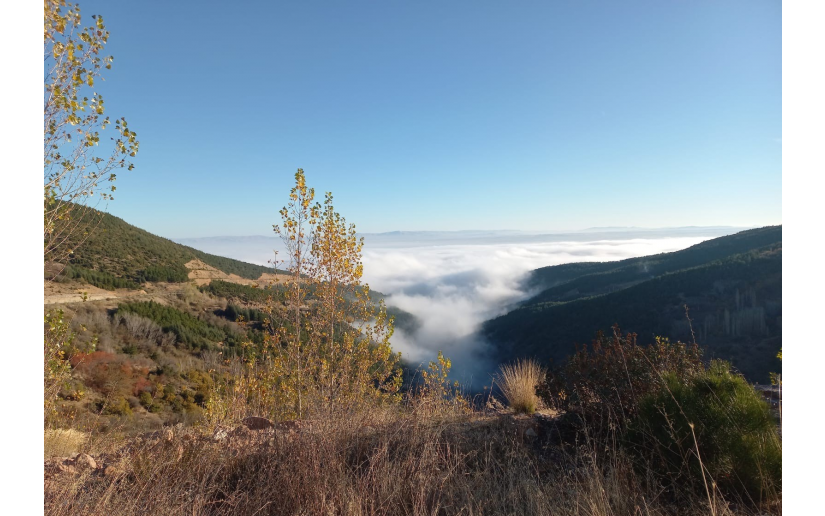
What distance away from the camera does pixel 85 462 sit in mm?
3885

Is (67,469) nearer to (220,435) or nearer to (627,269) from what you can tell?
(220,435)

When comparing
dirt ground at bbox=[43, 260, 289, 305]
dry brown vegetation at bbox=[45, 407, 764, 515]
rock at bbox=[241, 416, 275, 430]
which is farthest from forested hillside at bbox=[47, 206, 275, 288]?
dry brown vegetation at bbox=[45, 407, 764, 515]

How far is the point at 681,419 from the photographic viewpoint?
350 centimetres

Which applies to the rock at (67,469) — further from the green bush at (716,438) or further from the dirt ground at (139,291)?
the dirt ground at (139,291)

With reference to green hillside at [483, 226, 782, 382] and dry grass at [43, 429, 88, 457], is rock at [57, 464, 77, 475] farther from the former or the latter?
green hillside at [483, 226, 782, 382]

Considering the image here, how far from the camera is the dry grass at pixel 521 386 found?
6.41 metres

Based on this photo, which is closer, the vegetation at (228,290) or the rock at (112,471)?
the rock at (112,471)

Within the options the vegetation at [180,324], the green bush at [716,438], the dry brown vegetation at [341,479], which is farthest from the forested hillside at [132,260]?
the green bush at [716,438]

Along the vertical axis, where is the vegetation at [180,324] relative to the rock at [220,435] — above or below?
below

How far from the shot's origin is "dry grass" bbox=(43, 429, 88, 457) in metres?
4.79

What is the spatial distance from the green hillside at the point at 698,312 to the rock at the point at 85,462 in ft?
63.2
